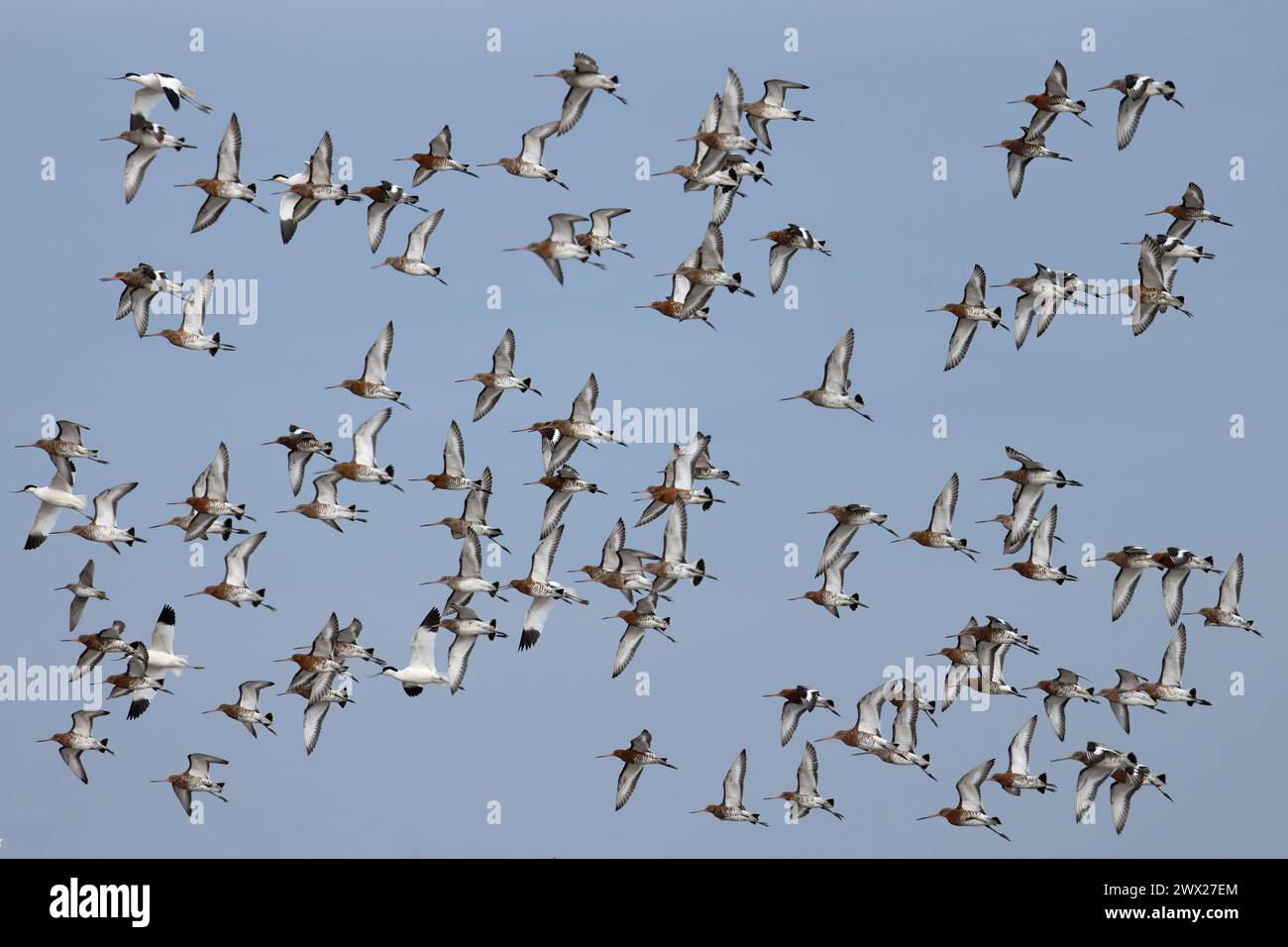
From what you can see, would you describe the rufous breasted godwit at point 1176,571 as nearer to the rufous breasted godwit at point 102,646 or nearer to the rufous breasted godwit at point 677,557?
the rufous breasted godwit at point 677,557

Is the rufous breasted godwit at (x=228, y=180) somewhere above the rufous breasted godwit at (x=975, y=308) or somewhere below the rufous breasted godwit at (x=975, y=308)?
above

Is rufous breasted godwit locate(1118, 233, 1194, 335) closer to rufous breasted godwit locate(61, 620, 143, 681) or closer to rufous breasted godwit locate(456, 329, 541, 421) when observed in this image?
rufous breasted godwit locate(456, 329, 541, 421)

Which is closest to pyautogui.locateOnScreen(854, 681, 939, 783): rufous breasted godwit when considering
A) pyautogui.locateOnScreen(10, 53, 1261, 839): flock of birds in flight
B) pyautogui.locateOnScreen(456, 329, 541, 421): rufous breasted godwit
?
pyautogui.locateOnScreen(10, 53, 1261, 839): flock of birds in flight

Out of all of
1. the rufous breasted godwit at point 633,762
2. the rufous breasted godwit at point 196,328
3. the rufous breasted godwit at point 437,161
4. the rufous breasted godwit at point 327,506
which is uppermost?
the rufous breasted godwit at point 437,161

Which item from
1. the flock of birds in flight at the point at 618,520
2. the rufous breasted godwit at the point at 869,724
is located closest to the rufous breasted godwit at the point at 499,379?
the flock of birds in flight at the point at 618,520
